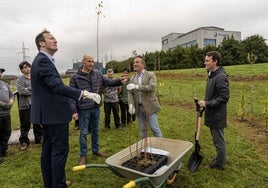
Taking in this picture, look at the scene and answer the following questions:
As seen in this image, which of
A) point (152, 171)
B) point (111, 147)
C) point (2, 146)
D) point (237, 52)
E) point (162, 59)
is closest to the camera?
point (152, 171)

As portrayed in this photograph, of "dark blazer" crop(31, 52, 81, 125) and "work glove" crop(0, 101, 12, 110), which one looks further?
"work glove" crop(0, 101, 12, 110)

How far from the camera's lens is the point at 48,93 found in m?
3.03

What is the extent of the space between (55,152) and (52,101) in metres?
0.66

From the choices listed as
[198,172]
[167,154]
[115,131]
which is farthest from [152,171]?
[115,131]

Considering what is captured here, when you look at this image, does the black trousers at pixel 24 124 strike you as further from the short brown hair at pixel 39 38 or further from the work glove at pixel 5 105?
the short brown hair at pixel 39 38

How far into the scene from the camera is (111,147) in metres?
5.60

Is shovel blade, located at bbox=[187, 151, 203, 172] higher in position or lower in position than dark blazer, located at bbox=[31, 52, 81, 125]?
lower

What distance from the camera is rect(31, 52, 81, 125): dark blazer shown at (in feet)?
9.62

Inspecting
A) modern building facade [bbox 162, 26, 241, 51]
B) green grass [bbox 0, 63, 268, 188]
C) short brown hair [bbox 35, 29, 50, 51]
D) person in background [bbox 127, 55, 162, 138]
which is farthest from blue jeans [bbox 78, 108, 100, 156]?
modern building facade [bbox 162, 26, 241, 51]

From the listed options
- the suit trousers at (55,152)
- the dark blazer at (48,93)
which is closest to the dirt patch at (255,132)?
the suit trousers at (55,152)

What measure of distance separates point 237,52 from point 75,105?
125 ft

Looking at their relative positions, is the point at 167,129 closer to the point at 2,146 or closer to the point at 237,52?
the point at 2,146

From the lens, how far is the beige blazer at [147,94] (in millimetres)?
4203

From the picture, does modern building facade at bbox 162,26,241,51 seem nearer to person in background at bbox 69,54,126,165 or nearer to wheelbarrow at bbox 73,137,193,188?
person in background at bbox 69,54,126,165
